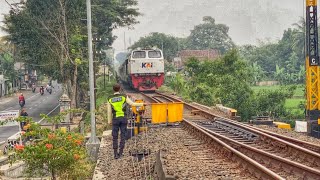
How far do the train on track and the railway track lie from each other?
58.3 ft

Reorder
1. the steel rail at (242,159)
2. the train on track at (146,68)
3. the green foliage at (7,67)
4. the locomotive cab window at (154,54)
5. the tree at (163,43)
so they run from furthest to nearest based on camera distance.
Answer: the tree at (163,43) → the green foliage at (7,67) → the locomotive cab window at (154,54) → the train on track at (146,68) → the steel rail at (242,159)

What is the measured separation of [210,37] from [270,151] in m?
112

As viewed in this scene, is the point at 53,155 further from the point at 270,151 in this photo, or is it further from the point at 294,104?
the point at 294,104

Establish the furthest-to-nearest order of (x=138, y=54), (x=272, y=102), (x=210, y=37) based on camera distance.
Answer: (x=210, y=37), (x=272, y=102), (x=138, y=54)

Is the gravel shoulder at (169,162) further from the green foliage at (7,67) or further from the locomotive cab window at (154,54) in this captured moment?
the green foliage at (7,67)

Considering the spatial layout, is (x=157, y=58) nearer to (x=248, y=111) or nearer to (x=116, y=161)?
(x=248, y=111)

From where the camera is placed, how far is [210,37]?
122 meters

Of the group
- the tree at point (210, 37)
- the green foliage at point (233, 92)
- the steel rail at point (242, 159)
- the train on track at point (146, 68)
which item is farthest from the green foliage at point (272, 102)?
the tree at point (210, 37)

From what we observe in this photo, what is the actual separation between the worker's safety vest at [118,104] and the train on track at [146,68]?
23338mm

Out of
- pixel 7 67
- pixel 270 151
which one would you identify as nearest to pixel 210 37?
pixel 7 67

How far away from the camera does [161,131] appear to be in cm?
1509

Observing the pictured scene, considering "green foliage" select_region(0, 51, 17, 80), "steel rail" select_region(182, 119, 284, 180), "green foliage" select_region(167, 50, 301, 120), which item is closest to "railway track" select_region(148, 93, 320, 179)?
"steel rail" select_region(182, 119, 284, 180)

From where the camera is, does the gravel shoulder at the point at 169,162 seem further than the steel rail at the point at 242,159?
Yes

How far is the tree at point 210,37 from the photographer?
119625mm
